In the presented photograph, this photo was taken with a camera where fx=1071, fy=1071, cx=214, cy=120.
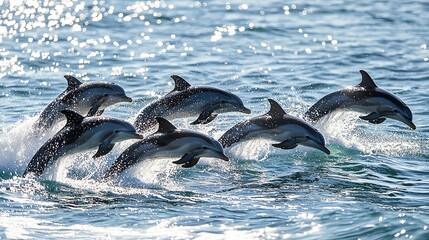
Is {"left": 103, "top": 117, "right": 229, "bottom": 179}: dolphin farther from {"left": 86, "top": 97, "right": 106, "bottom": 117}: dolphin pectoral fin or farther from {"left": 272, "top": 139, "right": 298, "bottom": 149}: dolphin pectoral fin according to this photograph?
{"left": 86, "top": 97, "right": 106, "bottom": 117}: dolphin pectoral fin

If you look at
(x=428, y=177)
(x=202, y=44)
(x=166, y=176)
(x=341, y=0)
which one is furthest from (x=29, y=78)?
(x=341, y=0)

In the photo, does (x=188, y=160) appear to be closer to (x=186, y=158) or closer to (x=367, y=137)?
(x=186, y=158)

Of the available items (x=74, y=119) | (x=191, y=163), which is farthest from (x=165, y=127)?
(x=74, y=119)

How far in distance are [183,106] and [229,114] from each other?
3708mm

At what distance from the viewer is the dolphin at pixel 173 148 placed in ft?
53.8

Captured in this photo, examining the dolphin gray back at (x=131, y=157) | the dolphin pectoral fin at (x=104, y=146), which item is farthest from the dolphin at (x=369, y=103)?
the dolphin pectoral fin at (x=104, y=146)

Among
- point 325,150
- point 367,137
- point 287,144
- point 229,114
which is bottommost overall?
point 367,137

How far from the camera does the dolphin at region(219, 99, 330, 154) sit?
1767 centimetres

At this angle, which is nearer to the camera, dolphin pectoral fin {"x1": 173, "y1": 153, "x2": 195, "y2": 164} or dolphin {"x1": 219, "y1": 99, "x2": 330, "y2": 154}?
dolphin pectoral fin {"x1": 173, "y1": 153, "x2": 195, "y2": 164}

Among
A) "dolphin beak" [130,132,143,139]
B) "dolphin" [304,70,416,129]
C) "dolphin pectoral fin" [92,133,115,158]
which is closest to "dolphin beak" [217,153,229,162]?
"dolphin beak" [130,132,143,139]

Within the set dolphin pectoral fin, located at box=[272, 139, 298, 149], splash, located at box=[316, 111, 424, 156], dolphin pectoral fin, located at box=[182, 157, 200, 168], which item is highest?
dolphin pectoral fin, located at box=[182, 157, 200, 168]

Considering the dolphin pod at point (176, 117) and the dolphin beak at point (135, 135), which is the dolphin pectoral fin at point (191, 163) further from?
the dolphin beak at point (135, 135)

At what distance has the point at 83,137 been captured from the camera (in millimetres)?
16453

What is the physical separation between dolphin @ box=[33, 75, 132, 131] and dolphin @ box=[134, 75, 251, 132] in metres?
0.62
